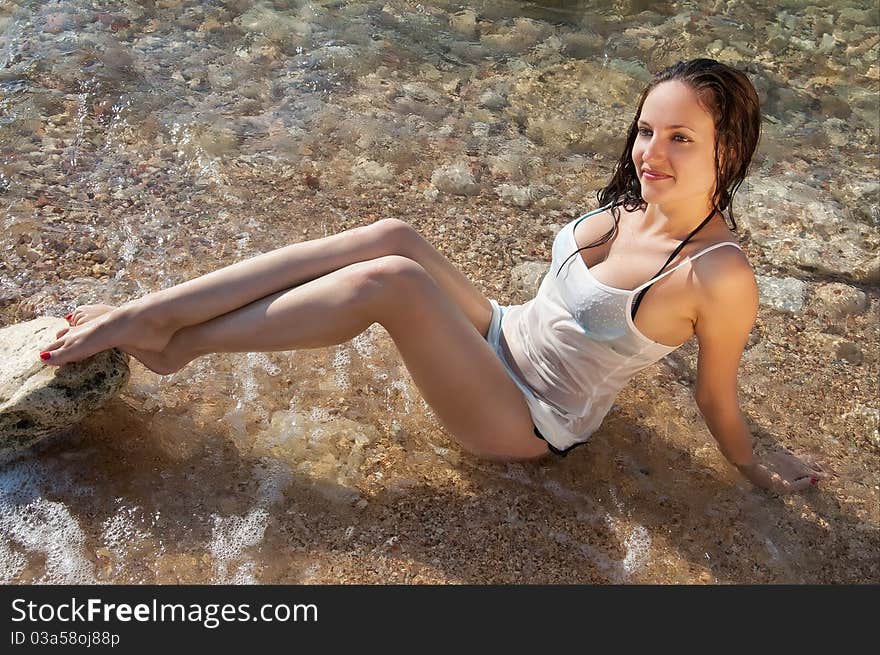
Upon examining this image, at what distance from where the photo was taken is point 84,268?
141 inches

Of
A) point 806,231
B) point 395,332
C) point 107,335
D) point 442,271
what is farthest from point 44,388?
point 806,231

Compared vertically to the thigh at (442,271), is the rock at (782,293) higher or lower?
lower

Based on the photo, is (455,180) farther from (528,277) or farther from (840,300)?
(840,300)

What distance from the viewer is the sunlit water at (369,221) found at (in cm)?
273

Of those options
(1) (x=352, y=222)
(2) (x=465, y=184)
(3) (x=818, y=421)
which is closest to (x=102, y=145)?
(1) (x=352, y=222)

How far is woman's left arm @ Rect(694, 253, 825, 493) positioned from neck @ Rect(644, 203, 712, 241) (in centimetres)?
19

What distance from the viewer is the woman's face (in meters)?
2.41

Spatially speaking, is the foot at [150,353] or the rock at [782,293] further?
→ the rock at [782,293]

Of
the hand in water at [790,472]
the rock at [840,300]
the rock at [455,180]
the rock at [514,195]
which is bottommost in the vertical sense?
the hand in water at [790,472]

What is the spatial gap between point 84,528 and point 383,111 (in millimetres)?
2944

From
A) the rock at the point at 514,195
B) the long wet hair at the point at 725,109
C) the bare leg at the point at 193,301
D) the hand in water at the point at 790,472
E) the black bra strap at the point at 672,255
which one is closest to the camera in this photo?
the long wet hair at the point at 725,109

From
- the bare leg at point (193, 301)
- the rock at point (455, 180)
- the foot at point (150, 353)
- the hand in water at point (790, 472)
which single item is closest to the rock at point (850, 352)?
the hand in water at point (790, 472)

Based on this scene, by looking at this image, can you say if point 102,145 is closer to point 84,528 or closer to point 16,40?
point 16,40

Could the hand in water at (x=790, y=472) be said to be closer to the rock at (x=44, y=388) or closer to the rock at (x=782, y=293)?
the rock at (x=782, y=293)
